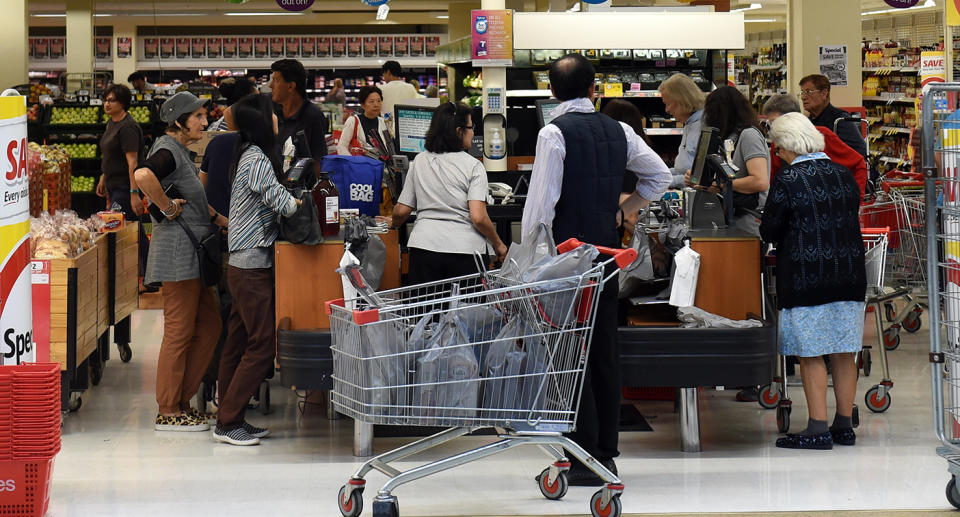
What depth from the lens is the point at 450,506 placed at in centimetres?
429

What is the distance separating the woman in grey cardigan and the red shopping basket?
1.54 meters

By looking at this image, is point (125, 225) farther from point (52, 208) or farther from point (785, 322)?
point (785, 322)

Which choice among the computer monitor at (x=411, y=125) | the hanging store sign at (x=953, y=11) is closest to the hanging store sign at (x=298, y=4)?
the hanging store sign at (x=953, y=11)

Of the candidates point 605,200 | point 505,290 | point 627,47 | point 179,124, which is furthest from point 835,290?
point 627,47

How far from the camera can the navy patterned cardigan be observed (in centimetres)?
489

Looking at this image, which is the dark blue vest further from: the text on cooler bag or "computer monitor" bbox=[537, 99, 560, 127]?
"computer monitor" bbox=[537, 99, 560, 127]

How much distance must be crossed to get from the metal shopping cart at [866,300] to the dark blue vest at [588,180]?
1162 mm

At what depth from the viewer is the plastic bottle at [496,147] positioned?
993 cm

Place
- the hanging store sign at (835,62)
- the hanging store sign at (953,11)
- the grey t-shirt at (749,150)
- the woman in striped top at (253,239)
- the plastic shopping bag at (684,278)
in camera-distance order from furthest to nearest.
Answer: the hanging store sign at (835,62)
the hanging store sign at (953,11)
the grey t-shirt at (749,150)
the woman in striped top at (253,239)
the plastic shopping bag at (684,278)

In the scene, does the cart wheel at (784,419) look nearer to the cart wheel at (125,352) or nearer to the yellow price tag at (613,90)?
the cart wheel at (125,352)

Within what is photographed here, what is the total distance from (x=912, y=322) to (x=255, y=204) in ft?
17.2

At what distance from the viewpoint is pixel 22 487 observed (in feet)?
13.0

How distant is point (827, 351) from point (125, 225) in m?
4.01

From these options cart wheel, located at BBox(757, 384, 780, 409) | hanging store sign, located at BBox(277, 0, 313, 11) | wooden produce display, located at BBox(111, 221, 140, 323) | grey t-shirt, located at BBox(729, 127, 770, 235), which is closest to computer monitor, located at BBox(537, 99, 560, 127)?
wooden produce display, located at BBox(111, 221, 140, 323)
